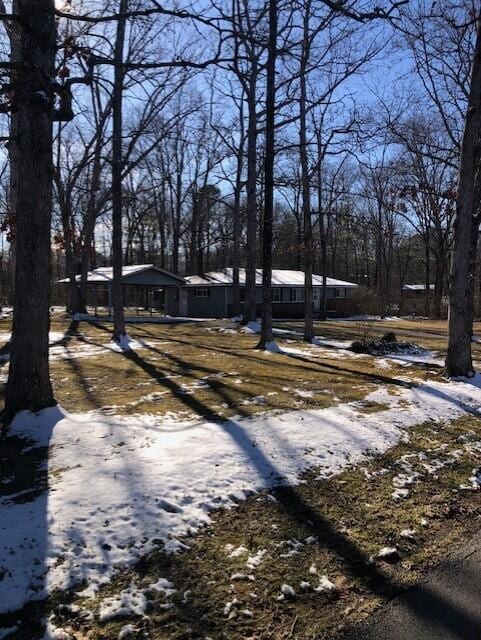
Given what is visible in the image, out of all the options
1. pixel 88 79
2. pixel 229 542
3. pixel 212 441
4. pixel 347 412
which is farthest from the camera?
pixel 347 412

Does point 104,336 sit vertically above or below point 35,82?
below

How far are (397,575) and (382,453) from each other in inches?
88.9

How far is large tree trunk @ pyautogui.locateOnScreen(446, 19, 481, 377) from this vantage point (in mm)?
9406

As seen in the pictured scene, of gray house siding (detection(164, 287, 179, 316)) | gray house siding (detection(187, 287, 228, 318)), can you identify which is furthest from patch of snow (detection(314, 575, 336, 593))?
gray house siding (detection(164, 287, 179, 316))

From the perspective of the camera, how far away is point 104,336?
61.5ft

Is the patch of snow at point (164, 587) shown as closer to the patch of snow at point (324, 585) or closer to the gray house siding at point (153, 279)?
the patch of snow at point (324, 585)

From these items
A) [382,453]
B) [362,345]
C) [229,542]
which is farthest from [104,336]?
[229,542]

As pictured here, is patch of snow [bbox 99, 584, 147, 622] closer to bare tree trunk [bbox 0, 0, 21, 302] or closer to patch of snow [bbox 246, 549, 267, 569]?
patch of snow [bbox 246, 549, 267, 569]

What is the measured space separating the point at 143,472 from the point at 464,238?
7650mm

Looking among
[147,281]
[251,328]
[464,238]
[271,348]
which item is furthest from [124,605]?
[147,281]

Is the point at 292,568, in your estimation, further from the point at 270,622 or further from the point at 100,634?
the point at 100,634

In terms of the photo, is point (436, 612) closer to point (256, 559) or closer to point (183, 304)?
point (256, 559)

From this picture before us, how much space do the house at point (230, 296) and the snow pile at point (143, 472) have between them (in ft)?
92.5

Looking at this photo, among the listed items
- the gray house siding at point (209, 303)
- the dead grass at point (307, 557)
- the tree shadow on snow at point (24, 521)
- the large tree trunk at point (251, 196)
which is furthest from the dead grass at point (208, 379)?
the gray house siding at point (209, 303)
